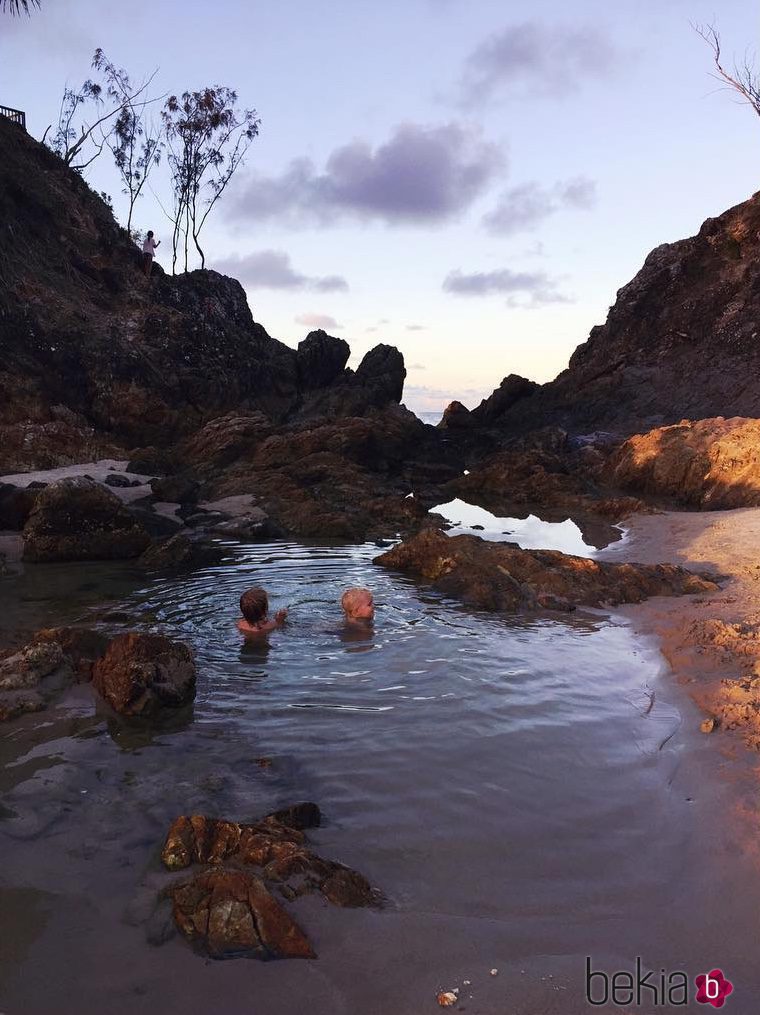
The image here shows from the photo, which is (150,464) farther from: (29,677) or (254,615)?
(29,677)

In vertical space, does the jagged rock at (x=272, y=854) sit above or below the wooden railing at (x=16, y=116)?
below

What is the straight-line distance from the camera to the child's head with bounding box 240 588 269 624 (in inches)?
286

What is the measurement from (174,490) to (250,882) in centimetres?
1424

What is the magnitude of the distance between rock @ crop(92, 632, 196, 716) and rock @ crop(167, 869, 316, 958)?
7.86ft

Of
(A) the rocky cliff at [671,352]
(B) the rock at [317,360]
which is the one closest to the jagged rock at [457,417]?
(A) the rocky cliff at [671,352]

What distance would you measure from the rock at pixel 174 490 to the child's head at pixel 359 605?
9.45 meters

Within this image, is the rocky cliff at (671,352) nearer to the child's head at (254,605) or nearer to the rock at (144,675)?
the child's head at (254,605)

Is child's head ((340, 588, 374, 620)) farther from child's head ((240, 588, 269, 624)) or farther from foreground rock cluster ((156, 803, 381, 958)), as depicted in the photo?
foreground rock cluster ((156, 803, 381, 958))

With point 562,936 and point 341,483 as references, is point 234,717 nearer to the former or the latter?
point 562,936

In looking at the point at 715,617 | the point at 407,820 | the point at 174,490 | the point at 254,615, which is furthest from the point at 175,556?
the point at 407,820

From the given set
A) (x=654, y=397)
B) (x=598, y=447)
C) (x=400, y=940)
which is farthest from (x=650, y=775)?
(x=654, y=397)

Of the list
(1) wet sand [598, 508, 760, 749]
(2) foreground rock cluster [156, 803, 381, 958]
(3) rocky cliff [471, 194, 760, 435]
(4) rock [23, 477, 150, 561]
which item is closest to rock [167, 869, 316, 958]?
(2) foreground rock cluster [156, 803, 381, 958]

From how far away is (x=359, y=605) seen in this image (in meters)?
7.82

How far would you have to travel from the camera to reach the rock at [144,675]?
5.22 metres
